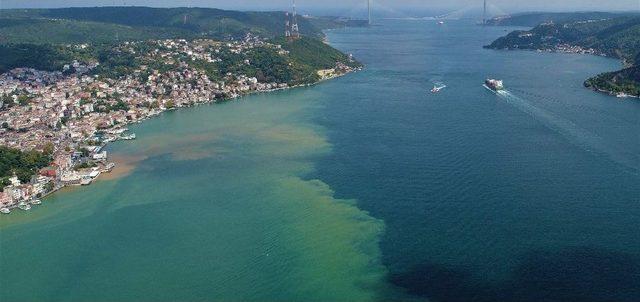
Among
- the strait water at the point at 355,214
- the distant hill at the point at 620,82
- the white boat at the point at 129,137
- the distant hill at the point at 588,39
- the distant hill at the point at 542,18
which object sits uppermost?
the distant hill at the point at 542,18

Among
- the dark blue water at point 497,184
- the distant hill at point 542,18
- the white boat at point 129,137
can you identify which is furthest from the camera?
the distant hill at point 542,18

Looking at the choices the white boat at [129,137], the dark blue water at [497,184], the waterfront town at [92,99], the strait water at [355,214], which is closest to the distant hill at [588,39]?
the dark blue water at [497,184]

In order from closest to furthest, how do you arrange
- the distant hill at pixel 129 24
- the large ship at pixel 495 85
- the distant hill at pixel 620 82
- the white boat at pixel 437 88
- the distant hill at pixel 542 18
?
the distant hill at pixel 620 82
the large ship at pixel 495 85
the white boat at pixel 437 88
the distant hill at pixel 129 24
the distant hill at pixel 542 18

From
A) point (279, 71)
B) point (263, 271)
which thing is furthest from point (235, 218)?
point (279, 71)

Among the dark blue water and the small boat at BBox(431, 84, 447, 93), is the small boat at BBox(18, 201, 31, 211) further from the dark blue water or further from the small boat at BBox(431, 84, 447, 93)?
the small boat at BBox(431, 84, 447, 93)

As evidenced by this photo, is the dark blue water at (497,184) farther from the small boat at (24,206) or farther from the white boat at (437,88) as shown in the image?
the small boat at (24,206)

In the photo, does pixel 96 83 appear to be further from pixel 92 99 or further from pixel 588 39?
pixel 588 39
